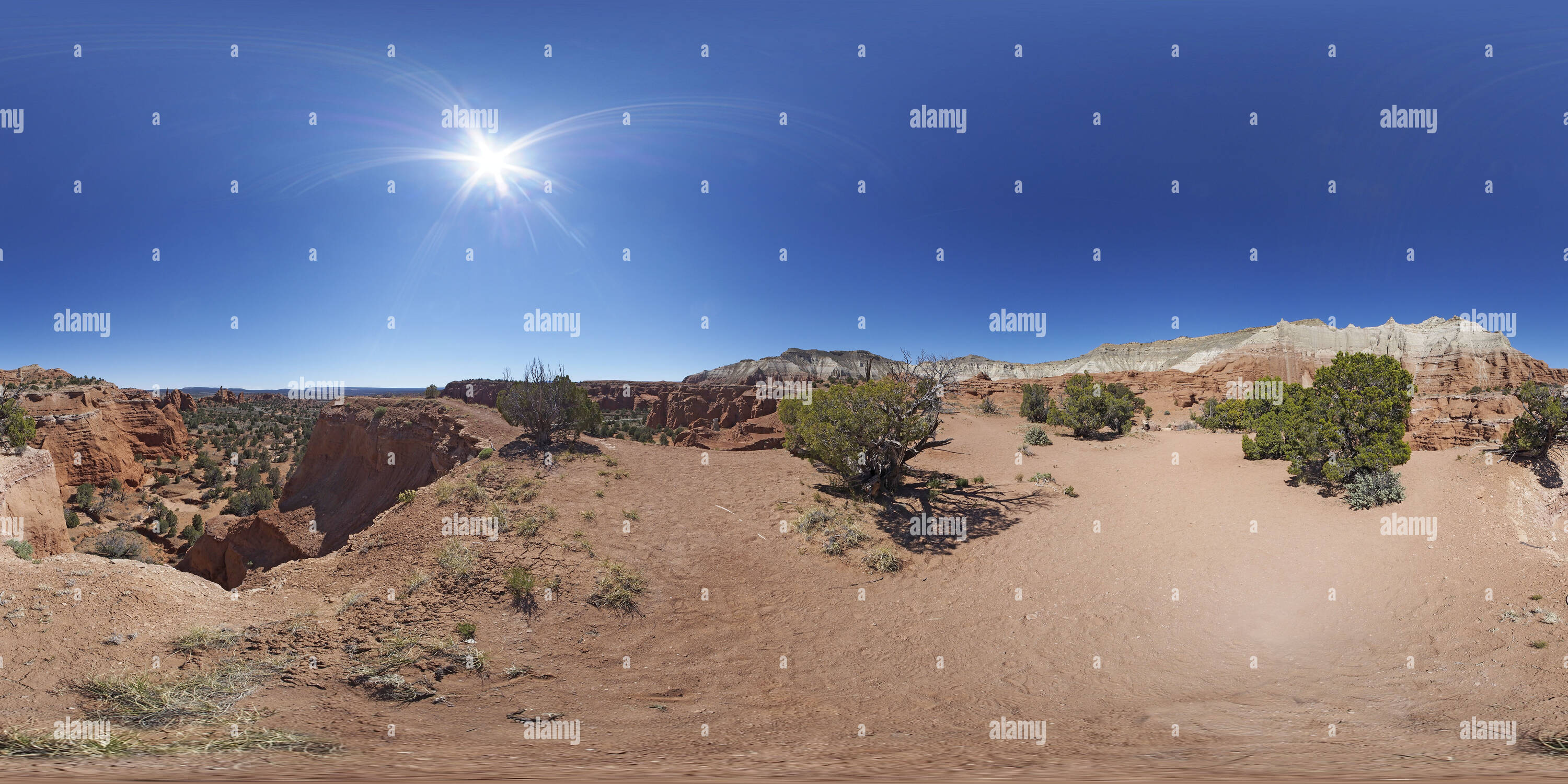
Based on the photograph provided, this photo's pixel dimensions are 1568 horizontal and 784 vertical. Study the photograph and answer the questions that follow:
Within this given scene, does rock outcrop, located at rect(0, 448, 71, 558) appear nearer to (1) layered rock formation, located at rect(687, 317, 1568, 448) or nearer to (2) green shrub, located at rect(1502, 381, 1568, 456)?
(2) green shrub, located at rect(1502, 381, 1568, 456)

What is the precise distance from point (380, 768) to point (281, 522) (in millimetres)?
20583

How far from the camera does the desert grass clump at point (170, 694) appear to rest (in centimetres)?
429

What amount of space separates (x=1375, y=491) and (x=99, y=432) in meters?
45.7

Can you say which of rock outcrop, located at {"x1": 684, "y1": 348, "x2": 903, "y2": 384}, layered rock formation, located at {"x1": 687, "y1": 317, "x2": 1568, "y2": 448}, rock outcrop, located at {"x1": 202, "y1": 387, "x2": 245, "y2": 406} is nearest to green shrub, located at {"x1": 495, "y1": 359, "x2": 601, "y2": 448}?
layered rock formation, located at {"x1": 687, "y1": 317, "x2": 1568, "y2": 448}

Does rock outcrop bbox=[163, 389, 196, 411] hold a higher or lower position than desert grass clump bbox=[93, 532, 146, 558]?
higher

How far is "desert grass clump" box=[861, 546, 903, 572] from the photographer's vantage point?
946 centimetres

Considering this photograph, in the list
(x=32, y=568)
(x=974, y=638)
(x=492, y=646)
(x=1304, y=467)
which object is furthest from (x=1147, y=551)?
(x=32, y=568)

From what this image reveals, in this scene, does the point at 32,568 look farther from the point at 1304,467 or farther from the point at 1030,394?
the point at 1030,394

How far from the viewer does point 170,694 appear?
4.61 metres

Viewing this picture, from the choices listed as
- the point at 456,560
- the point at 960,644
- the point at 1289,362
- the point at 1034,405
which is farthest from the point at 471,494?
the point at 1289,362

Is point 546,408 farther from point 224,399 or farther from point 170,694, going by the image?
point 224,399

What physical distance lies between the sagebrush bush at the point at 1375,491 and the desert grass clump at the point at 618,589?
1348 cm

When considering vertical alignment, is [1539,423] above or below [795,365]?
below

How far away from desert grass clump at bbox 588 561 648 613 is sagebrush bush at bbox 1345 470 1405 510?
44.2 feet
